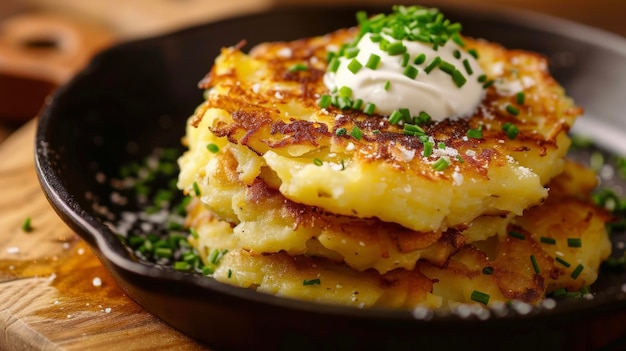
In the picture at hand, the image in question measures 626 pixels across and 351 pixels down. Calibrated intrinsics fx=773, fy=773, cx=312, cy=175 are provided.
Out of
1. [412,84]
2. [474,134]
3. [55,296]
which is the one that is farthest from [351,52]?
[55,296]

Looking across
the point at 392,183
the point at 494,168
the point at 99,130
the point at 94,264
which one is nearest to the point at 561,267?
the point at 494,168

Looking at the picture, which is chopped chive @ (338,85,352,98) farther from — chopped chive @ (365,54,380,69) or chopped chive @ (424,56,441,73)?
chopped chive @ (424,56,441,73)

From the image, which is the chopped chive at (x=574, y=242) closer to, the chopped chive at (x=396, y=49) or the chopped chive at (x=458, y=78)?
the chopped chive at (x=458, y=78)

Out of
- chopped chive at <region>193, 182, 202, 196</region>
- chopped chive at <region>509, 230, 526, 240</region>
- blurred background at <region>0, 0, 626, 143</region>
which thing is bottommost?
blurred background at <region>0, 0, 626, 143</region>

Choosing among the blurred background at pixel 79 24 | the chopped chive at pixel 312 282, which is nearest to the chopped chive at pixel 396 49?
the chopped chive at pixel 312 282

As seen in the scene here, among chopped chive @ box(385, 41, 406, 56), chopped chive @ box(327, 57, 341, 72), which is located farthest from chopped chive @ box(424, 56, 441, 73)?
chopped chive @ box(327, 57, 341, 72)

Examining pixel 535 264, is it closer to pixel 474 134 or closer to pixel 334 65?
pixel 474 134

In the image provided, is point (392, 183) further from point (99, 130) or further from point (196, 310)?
point (99, 130)
